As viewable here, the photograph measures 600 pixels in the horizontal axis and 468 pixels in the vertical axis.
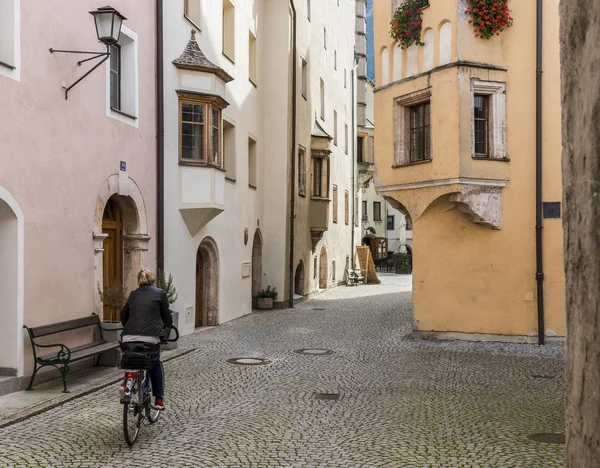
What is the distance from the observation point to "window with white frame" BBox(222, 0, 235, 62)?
66.1 feet

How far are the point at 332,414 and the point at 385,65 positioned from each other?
10.6 meters

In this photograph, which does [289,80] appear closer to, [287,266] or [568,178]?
[287,266]

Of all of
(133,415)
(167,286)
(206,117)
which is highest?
(206,117)

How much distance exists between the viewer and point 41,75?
1026cm

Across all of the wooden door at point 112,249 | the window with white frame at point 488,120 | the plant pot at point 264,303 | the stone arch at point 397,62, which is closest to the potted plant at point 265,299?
the plant pot at point 264,303

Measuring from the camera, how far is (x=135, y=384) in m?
7.12

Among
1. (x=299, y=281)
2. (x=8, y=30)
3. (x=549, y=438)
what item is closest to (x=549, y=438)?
(x=549, y=438)

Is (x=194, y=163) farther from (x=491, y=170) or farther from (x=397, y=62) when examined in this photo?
(x=491, y=170)

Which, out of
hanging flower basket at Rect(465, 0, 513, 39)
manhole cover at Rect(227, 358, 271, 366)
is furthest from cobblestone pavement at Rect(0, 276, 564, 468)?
hanging flower basket at Rect(465, 0, 513, 39)

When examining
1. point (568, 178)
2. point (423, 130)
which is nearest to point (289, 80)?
point (423, 130)

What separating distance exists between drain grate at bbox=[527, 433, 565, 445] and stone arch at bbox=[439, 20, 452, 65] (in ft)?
31.7

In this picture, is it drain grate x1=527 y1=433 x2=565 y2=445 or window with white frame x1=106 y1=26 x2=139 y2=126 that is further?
window with white frame x1=106 y1=26 x2=139 y2=126

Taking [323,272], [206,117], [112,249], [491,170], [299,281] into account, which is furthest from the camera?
[323,272]

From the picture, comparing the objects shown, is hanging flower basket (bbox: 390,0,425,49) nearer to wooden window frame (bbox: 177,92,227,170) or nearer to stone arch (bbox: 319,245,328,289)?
wooden window frame (bbox: 177,92,227,170)
